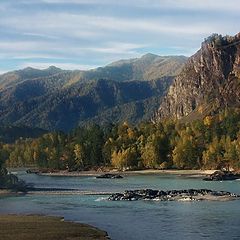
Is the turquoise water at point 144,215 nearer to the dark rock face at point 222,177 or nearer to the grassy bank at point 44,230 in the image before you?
the grassy bank at point 44,230

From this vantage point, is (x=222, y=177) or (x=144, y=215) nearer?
(x=144, y=215)

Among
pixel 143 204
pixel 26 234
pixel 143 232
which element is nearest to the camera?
pixel 26 234

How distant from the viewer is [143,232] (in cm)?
6919

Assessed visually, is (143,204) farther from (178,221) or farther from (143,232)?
(143,232)

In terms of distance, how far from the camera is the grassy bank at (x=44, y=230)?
6356 centimetres

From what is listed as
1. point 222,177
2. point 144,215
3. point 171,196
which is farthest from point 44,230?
point 222,177

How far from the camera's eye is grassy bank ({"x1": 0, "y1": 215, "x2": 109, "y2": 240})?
6356cm

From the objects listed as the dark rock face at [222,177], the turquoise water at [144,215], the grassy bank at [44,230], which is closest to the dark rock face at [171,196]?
the turquoise water at [144,215]

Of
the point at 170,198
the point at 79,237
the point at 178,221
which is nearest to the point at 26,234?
the point at 79,237

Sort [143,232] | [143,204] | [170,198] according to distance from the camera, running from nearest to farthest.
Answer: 1. [143,232]
2. [143,204]
3. [170,198]

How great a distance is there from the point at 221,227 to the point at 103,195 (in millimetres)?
54946

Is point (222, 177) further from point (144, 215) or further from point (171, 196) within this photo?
point (144, 215)

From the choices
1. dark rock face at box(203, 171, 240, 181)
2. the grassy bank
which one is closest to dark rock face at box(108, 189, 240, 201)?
the grassy bank

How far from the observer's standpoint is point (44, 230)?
224 feet
